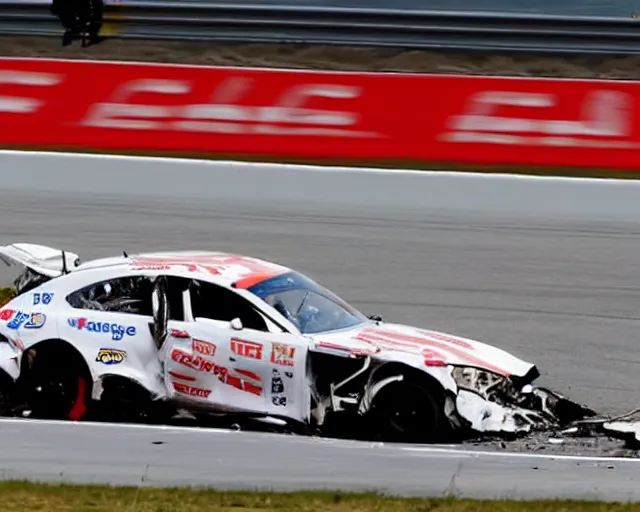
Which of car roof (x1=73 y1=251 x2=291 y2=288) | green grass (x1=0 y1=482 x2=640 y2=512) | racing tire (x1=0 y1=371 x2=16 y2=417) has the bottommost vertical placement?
racing tire (x1=0 y1=371 x2=16 y2=417)

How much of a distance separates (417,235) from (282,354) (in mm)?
2950

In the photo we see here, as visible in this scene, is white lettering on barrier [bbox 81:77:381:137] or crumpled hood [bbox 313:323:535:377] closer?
crumpled hood [bbox 313:323:535:377]

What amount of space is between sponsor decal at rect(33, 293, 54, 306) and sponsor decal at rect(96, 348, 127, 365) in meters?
0.62

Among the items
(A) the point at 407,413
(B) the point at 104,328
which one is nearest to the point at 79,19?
(B) the point at 104,328

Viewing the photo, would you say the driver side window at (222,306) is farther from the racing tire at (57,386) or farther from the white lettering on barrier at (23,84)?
the white lettering on barrier at (23,84)

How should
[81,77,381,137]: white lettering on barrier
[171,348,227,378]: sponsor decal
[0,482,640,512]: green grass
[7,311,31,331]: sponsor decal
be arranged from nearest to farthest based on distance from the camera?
1. [0,482,640,512]: green grass
2. [171,348,227,378]: sponsor decal
3. [7,311,31,331]: sponsor decal
4. [81,77,381,137]: white lettering on barrier

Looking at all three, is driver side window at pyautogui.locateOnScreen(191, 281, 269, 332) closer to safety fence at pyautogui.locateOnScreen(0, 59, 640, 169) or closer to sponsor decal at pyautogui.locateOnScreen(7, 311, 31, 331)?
sponsor decal at pyautogui.locateOnScreen(7, 311, 31, 331)

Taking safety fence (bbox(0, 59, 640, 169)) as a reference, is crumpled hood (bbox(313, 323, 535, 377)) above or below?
below

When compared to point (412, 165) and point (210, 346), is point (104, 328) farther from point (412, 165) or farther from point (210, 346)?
point (412, 165)

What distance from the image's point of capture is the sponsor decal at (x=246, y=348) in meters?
9.32

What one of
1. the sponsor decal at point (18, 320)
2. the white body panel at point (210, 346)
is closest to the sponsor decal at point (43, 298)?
the white body panel at point (210, 346)

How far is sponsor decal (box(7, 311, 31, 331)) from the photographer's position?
9.84m

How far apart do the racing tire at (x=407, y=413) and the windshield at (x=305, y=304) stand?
76 centimetres

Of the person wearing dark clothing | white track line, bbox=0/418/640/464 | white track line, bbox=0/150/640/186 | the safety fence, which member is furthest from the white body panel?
the person wearing dark clothing
